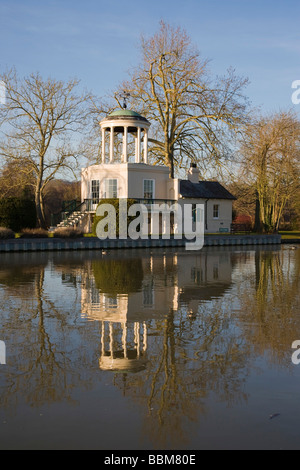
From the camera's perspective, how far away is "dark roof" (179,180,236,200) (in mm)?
41513

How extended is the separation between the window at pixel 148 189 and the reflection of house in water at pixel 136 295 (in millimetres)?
16878

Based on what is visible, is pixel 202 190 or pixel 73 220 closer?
pixel 73 220

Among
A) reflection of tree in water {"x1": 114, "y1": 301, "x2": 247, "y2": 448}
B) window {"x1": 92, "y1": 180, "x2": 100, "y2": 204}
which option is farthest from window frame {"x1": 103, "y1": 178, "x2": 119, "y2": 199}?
reflection of tree in water {"x1": 114, "y1": 301, "x2": 247, "y2": 448}

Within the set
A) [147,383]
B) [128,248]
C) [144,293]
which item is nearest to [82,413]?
[147,383]

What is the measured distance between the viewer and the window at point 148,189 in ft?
127

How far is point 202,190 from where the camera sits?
142 feet

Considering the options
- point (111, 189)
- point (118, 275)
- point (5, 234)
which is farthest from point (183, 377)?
point (111, 189)

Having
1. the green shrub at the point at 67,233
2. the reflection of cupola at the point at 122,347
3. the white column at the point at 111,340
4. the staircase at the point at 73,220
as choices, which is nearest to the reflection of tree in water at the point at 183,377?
the reflection of cupola at the point at 122,347

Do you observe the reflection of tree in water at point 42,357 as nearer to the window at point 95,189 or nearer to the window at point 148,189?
the window at point 95,189

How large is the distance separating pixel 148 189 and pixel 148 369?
108 feet

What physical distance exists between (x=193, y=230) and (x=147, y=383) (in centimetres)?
3537

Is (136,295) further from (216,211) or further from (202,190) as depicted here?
(216,211)

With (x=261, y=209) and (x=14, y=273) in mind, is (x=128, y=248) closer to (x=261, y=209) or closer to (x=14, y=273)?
(x=14, y=273)

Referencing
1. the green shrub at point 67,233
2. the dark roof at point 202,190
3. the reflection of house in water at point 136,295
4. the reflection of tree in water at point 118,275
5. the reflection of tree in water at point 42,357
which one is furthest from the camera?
the dark roof at point 202,190
